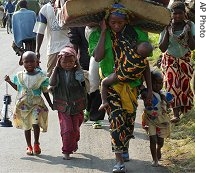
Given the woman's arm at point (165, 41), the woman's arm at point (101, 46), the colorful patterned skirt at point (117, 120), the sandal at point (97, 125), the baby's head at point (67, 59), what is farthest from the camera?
the sandal at point (97, 125)

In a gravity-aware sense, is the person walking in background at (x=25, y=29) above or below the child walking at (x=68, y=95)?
above

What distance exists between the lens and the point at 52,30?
8.07m

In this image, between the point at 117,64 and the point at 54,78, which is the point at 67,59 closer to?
the point at 54,78

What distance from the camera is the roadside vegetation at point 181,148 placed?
6.16m

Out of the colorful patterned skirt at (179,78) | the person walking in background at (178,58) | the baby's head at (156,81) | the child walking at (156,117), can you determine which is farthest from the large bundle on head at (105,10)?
the colorful patterned skirt at (179,78)

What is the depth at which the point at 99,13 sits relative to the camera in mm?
5652

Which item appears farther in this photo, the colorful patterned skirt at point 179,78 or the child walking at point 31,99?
the colorful patterned skirt at point 179,78

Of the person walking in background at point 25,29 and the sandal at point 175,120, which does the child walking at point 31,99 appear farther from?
the person walking in background at point 25,29

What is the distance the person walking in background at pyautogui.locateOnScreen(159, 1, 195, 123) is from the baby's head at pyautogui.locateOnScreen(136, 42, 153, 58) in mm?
1817

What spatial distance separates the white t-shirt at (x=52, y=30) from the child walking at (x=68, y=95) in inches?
61.0

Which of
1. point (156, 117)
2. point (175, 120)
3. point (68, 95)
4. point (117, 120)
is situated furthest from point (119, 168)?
point (175, 120)

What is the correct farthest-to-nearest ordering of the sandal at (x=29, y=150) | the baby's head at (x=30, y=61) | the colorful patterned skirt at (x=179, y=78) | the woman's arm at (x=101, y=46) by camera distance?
the colorful patterned skirt at (x=179, y=78)
the sandal at (x=29, y=150)
the baby's head at (x=30, y=61)
the woman's arm at (x=101, y=46)
